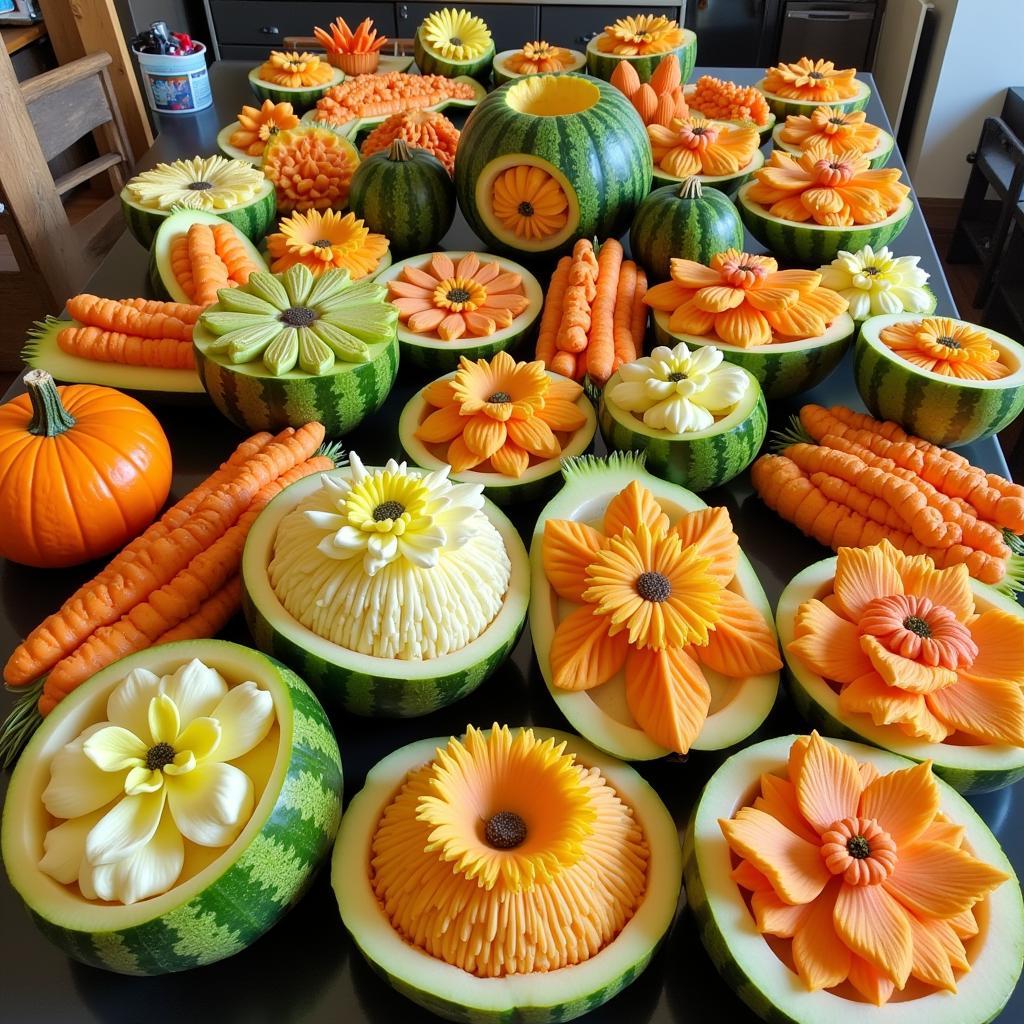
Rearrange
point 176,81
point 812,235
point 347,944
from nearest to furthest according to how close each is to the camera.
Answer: point 347,944, point 812,235, point 176,81

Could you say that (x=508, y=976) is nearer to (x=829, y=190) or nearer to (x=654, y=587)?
(x=654, y=587)

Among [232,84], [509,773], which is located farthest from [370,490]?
[232,84]

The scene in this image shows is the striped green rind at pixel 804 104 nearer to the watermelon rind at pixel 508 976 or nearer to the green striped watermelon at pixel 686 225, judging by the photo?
the green striped watermelon at pixel 686 225

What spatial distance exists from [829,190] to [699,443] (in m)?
0.91

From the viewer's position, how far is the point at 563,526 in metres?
1.22

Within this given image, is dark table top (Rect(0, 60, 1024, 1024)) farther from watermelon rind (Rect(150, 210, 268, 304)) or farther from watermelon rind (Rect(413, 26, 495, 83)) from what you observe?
watermelon rind (Rect(413, 26, 495, 83))

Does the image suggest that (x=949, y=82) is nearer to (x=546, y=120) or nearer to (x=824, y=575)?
(x=546, y=120)

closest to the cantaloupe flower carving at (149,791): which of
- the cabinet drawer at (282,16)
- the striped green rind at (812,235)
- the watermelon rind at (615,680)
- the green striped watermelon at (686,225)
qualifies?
the watermelon rind at (615,680)

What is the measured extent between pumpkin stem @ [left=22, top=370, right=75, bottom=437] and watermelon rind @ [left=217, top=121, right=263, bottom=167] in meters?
1.13

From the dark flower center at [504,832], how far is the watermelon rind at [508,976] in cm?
12

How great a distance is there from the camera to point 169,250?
1828 mm

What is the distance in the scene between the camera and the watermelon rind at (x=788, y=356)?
158cm

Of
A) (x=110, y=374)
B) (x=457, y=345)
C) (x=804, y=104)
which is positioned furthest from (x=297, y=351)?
(x=804, y=104)

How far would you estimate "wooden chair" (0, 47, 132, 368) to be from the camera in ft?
6.97
